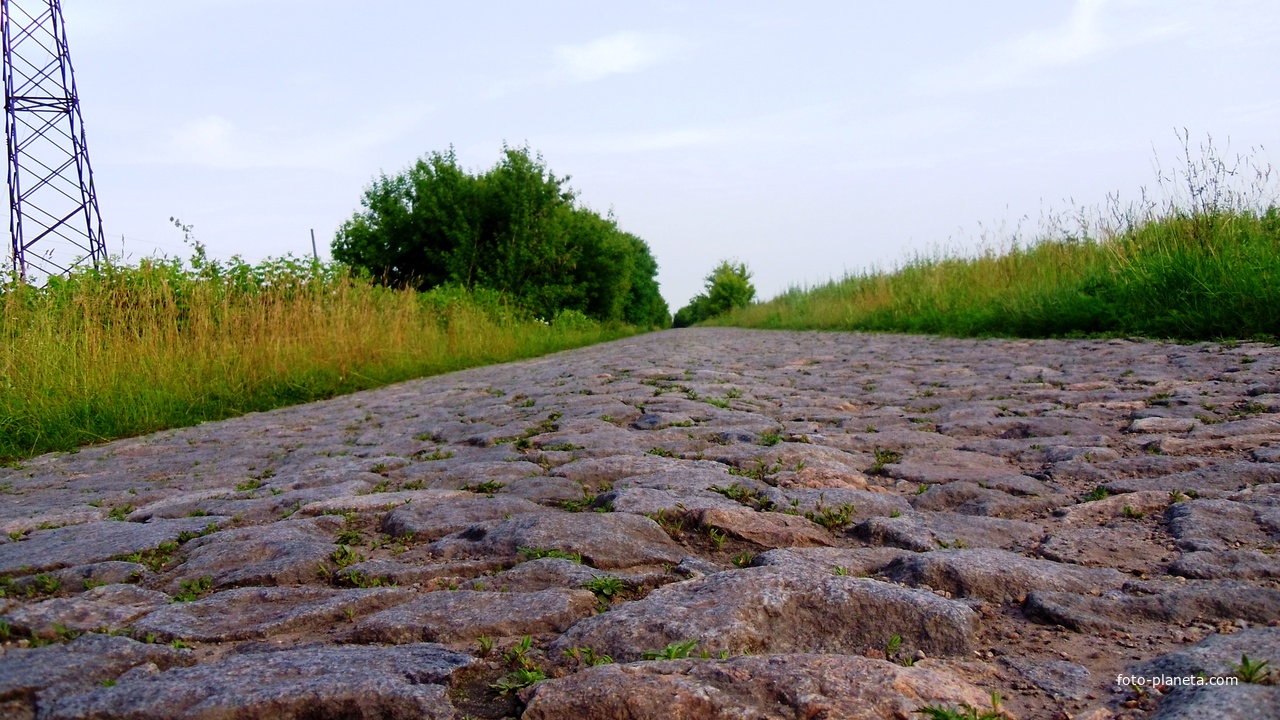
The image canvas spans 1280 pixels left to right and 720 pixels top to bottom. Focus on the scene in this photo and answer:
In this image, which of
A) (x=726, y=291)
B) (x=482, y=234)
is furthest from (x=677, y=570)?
(x=726, y=291)

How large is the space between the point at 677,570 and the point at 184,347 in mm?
6698

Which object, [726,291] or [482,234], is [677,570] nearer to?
[482,234]

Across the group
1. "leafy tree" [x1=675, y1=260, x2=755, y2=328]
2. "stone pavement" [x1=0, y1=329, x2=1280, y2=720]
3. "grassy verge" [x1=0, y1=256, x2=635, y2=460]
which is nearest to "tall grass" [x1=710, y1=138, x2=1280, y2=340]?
"stone pavement" [x1=0, y1=329, x2=1280, y2=720]

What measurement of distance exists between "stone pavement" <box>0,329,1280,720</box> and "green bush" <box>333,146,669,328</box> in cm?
1923

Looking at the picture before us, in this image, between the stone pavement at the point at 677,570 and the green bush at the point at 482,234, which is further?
the green bush at the point at 482,234

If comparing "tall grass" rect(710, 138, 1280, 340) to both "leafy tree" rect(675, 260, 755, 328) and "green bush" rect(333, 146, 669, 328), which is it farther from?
"leafy tree" rect(675, 260, 755, 328)

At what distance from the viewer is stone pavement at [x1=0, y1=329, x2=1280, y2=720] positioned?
1.54m

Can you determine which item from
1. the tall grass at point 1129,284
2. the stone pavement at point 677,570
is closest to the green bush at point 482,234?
the tall grass at point 1129,284

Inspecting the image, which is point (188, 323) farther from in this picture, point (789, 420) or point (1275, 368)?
point (1275, 368)

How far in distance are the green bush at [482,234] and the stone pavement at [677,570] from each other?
19.2 m

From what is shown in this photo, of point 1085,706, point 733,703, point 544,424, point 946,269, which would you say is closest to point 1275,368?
point 544,424

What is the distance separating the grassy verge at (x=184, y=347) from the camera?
6.10 meters

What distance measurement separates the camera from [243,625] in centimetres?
196

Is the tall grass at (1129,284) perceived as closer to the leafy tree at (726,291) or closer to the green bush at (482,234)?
the green bush at (482,234)
